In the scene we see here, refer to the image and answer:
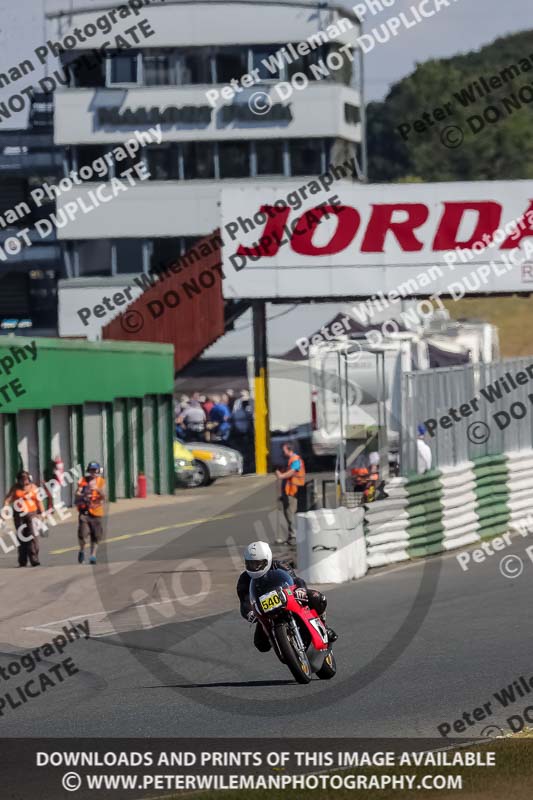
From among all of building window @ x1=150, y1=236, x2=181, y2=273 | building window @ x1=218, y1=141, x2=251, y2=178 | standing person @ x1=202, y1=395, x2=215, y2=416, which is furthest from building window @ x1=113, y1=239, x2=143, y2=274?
standing person @ x1=202, y1=395, x2=215, y2=416

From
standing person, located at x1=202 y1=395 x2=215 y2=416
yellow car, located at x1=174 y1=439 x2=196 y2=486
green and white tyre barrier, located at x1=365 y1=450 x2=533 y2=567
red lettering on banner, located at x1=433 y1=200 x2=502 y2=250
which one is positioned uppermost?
red lettering on banner, located at x1=433 y1=200 x2=502 y2=250

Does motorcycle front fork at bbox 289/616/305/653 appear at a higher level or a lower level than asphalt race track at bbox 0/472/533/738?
higher

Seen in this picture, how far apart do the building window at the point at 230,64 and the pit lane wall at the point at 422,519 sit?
38062 mm

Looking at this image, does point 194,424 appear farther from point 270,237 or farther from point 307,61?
point 307,61

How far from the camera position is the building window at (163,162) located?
2400 inches

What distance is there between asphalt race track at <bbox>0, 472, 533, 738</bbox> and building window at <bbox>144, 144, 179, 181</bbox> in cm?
4101

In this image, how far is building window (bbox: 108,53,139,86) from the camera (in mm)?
61344

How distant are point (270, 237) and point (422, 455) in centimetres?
1718

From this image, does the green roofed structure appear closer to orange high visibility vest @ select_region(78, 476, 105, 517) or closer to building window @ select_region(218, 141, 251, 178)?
orange high visibility vest @ select_region(78, 476, 105, 517)

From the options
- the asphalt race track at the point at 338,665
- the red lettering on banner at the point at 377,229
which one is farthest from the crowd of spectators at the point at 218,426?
the asphalt race track at the point at 338,665

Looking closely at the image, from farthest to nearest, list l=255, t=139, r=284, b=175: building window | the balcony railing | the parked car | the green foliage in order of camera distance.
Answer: the green foliage
the balcony railing
l=255, t=139, r=284, b=175: building window
the parked car

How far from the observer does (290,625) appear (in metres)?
12.3

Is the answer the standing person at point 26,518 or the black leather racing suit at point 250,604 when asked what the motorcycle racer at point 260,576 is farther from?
the standing person at point 26,518

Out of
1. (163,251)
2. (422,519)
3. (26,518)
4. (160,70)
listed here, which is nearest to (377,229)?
(422,519)
